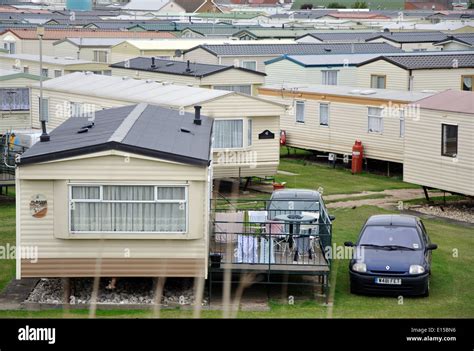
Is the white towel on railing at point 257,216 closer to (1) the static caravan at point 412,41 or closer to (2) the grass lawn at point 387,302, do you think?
(2) the grass lawn at point 387,302

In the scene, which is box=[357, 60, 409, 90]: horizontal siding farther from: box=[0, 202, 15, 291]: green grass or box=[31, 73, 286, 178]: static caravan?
box=[0, 202, 15, 291]: green grass

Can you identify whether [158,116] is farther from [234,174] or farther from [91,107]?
[91,107]

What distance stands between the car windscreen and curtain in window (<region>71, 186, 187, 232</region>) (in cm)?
360

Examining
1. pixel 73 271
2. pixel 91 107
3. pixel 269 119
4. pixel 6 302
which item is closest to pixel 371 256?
pixel 73 271

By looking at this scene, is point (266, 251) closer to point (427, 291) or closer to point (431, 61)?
point (427, 291)

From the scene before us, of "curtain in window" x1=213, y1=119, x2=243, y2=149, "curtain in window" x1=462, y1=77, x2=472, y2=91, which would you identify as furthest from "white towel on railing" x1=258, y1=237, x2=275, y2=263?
"curtain in window" x1=462, y1=77, x2=472, y2=91

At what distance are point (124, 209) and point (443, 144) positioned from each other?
11558mm

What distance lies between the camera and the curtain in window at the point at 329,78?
43.1 m

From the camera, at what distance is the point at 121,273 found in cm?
1775

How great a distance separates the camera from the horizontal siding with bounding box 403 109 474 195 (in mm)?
25953

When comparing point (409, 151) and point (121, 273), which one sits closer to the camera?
point (121, 273)

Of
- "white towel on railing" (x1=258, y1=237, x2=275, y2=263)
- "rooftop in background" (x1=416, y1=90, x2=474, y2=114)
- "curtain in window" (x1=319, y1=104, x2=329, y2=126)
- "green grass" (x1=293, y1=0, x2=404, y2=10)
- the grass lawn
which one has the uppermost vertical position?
"green grass" (x1=293, y1=0, x2=404, y2=10)

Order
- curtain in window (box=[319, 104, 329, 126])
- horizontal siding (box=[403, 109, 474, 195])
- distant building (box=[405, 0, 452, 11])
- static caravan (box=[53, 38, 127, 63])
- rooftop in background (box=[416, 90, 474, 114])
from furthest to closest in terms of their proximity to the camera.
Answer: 1. distant building (box=[405, 0, 452, 11])
2. static caravan (box=[53, 38, 127, 63])
3. curtain in window (box=[319, 104, 329, 126])
4. rooftop in background (box=[416, 90, 474, 114])
5. horizontal siding (box=[403, 109, 474, 195])

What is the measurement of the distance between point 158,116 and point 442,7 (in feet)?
403
